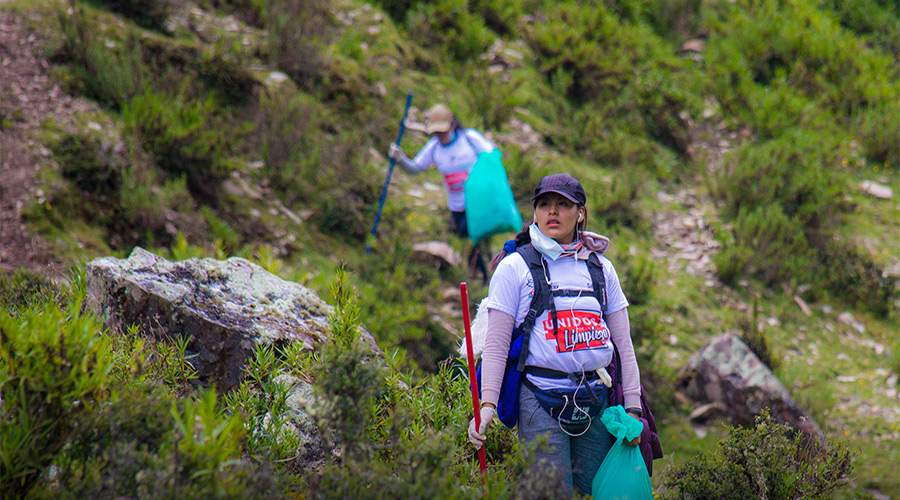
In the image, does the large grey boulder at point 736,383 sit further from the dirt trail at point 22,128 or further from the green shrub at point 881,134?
the green shrub at point 881,134

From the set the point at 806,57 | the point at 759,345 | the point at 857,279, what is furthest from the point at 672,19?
the point at 759,345

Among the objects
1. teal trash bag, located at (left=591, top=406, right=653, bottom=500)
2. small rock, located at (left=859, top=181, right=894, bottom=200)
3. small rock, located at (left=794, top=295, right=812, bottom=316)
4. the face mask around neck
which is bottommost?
small rock, located at (left=794, top=295, right=812, bottom=316)

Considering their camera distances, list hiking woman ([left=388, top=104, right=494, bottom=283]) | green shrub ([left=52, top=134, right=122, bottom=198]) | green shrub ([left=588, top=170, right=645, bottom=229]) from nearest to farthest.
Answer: green shrub ([left=52, top=134, right=122, bottom=198])
hiking woman ([left=388, top=104, right=494, bottom=283])
green shrub ([left=588, top=170, right=645, bottom=229])

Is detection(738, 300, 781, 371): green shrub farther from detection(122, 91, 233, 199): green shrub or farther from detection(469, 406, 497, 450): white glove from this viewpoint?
detection(122, 91, 233, 199): green shrub

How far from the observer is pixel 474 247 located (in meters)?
6.55

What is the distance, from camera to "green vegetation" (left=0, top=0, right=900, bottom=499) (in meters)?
2.09

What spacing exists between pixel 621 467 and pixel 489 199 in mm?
3306

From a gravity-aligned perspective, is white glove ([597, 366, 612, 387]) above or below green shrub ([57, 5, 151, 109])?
above

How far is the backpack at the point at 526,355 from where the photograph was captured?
262 cm

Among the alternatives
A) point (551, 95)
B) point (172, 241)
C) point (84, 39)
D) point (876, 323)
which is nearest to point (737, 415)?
point (876, 323)

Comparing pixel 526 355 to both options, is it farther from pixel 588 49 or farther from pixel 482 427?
pixel 588 49

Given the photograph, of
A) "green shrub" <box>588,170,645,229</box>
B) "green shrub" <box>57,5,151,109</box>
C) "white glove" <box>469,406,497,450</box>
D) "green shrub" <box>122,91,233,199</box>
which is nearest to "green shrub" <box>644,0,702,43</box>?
"green shrub" <box>588,170,645,229</box>

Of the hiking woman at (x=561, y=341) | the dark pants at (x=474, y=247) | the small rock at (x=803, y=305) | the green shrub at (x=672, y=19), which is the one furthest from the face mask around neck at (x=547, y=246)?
the green shrub at (x=672, y=19)

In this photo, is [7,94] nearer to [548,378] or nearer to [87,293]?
[87,293]
